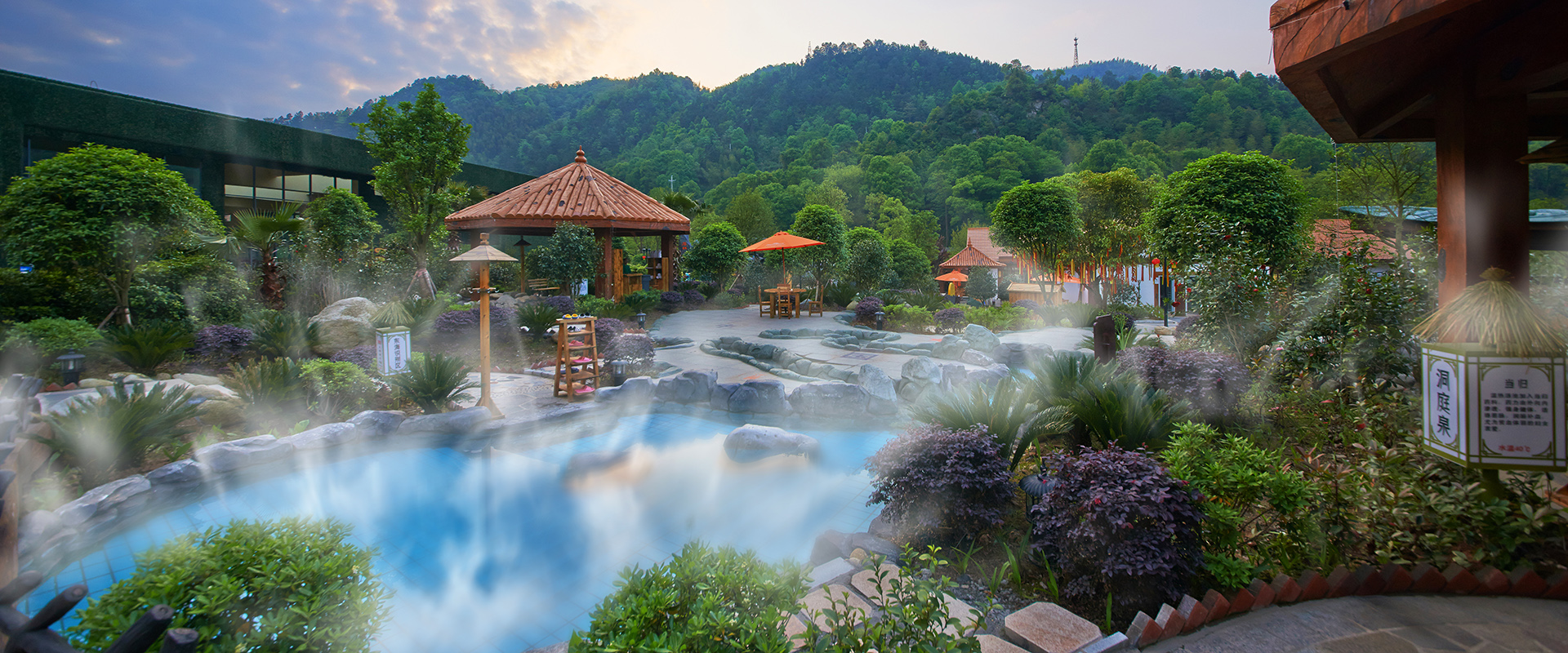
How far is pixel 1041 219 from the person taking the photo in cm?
1661

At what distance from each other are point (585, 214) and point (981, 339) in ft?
31.0

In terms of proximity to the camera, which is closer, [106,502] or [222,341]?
[106,502]

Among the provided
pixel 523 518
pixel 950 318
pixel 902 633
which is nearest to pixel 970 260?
pixel 950 318

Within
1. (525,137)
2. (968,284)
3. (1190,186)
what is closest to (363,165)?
(968,284)

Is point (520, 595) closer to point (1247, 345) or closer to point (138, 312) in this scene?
point (1247, 345)

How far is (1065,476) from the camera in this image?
307 cm

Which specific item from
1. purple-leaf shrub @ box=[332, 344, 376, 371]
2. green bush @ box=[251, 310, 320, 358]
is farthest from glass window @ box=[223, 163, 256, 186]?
purple-leaf shrub @ box=[332, 344, 376, 371]

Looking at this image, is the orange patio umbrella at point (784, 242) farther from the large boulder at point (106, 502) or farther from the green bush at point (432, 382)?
the large boulder at point (106, 502)

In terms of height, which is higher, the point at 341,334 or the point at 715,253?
the point at 715,253

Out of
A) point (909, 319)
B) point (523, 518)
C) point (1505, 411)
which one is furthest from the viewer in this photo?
point (909, 319)

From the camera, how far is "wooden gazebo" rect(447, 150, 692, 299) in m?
14.8

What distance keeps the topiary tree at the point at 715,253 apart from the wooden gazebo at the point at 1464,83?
1696 cm

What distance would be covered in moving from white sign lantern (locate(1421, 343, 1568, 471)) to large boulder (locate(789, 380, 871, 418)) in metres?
4.81

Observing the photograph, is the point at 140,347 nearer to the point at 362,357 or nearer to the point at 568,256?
the point at 362,357
